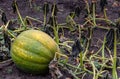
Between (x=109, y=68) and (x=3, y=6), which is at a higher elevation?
(x=3, y=6)

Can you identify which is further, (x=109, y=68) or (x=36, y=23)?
(x=36, y=23)

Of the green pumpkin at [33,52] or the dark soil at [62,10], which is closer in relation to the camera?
the green pumpkin at [33,52]

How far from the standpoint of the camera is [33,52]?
2.71 meters

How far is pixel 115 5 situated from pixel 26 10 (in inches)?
40.7

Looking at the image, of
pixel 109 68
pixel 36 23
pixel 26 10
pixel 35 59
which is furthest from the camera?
pixel 26 10

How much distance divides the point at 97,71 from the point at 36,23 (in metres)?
1.23

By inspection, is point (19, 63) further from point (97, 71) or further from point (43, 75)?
point (97, 71)

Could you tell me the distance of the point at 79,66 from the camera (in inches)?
111

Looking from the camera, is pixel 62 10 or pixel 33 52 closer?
pixel 33 52

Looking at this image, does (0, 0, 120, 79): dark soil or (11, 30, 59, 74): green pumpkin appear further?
(0, 0, 120, 79): dark soil

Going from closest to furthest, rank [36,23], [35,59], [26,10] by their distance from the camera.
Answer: [35,59] < [36,23] < [26,10]

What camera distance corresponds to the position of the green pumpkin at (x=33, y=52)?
2.71 meters

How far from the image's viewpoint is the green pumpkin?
2709 mm

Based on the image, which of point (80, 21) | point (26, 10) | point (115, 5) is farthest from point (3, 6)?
point (115, 5)
